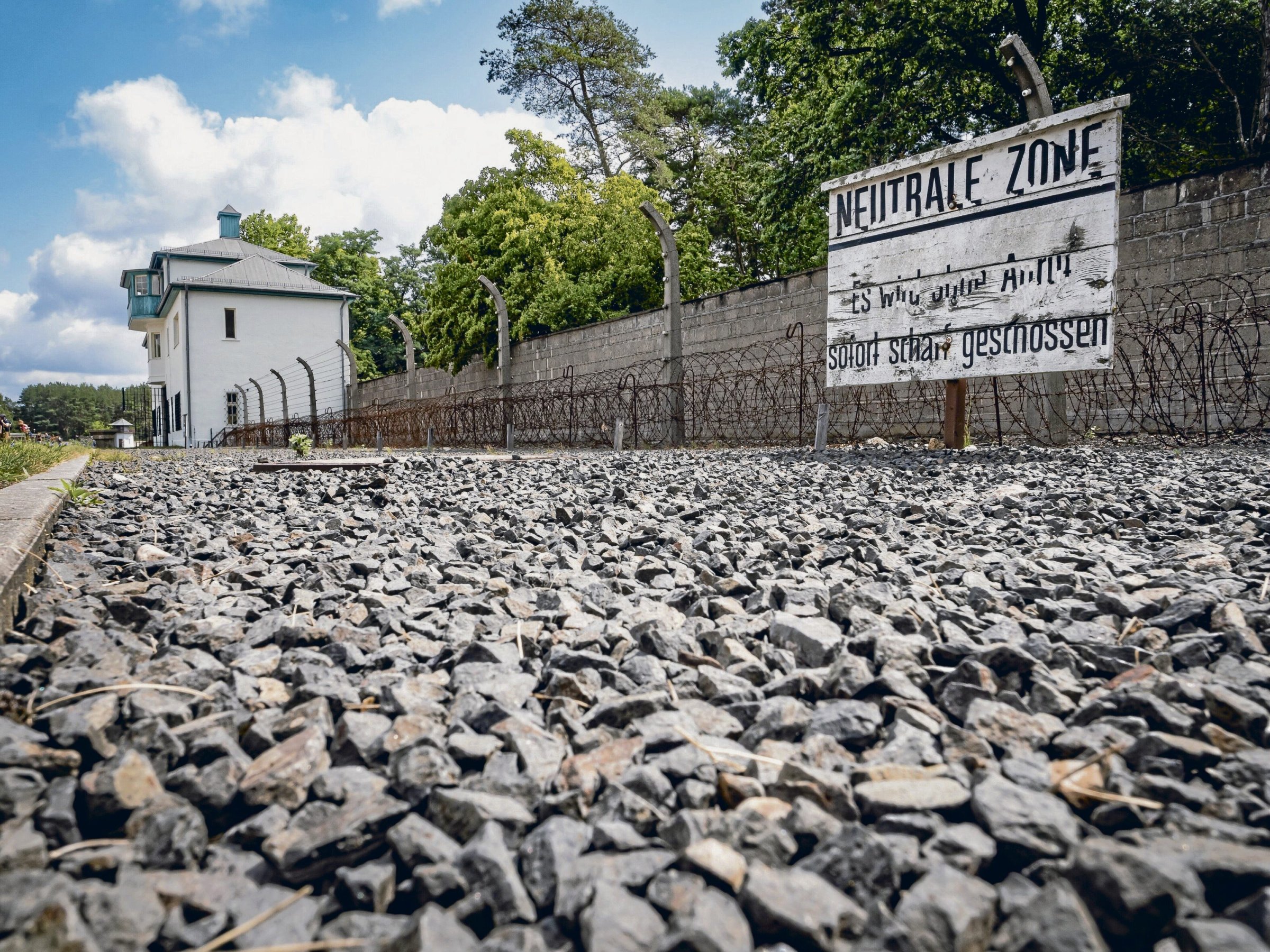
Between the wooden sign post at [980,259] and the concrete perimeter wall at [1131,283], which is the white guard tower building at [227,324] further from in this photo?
the wooden sign post at [980,259]

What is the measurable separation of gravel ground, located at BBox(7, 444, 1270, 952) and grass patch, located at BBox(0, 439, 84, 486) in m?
2.76

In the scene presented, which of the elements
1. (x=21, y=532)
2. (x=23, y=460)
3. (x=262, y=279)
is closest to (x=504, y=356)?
(x=23, y=460)

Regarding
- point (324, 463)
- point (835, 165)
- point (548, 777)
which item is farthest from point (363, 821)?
point (835, 165)

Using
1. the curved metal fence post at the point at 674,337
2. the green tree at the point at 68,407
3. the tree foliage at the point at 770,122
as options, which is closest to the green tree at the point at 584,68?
the tree foliage at the point at 770,122

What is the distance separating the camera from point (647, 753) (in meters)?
1.22

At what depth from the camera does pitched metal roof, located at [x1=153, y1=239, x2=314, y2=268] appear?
34.3 metres

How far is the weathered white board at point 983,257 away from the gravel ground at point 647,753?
3634 mm

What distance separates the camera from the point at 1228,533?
2727mm

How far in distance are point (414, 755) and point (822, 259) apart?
Result: 22.8 meters

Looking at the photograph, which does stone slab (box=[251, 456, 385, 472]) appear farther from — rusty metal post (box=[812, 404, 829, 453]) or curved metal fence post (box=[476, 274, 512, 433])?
curved metal fence post (box=[476, 274, 512, 433])

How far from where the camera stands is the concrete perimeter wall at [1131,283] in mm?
6387

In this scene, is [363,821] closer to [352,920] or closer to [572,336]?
[352,920]

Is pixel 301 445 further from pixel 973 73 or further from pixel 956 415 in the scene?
pixel 973 73

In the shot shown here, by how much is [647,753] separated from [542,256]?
791 inches
